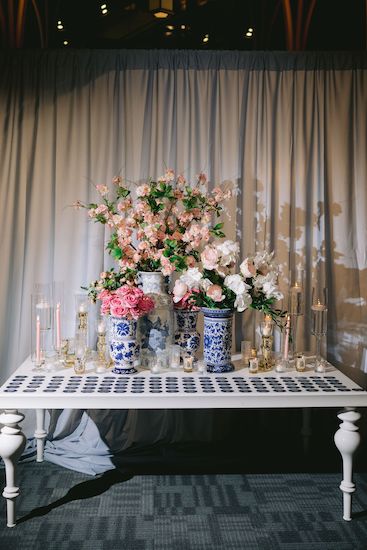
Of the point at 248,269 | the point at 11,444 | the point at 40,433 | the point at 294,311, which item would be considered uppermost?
the point at 248,269

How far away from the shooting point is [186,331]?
3031 millimetres

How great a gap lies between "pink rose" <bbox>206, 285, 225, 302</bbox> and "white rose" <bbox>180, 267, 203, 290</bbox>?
0.07 metres

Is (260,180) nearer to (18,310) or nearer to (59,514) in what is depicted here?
(18,310)

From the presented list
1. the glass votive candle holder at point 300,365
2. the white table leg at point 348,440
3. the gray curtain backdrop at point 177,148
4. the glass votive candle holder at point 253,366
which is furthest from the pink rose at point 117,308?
the white table leg at point 348,440

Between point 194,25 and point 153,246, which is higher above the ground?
point 194,25

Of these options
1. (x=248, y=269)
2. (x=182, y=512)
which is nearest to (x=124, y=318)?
(x=248, y=269)

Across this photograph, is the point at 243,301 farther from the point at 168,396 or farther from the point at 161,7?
the point at 161,7

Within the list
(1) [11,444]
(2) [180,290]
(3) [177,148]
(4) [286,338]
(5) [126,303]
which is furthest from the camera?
(3) [177,148]

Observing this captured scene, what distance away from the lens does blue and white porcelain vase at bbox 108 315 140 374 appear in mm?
2826

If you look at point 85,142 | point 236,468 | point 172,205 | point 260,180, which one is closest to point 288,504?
point 236,468

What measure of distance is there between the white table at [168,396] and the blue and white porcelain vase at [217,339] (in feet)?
0.27

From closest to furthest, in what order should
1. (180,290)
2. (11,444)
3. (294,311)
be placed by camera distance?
(11,444) → (180,290) → (294,311)

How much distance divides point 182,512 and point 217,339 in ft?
2.77

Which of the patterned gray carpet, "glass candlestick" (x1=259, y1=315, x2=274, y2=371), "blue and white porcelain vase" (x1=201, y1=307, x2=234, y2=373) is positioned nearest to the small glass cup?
"glass candlestick" (x1=259, y1=315, x2=274, y2=371)
